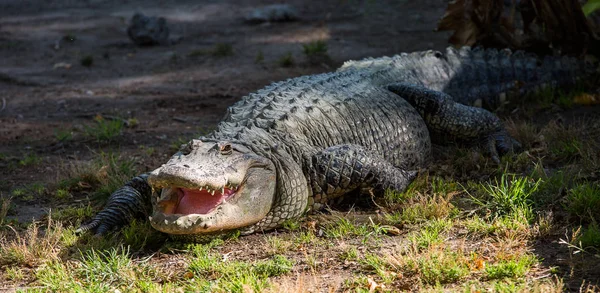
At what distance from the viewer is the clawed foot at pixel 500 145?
18.5 ft

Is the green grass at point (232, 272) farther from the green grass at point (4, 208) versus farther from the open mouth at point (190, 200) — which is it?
the green grass at point (4, 208)

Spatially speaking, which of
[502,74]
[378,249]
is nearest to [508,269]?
[378,249]

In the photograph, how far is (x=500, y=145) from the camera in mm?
5699

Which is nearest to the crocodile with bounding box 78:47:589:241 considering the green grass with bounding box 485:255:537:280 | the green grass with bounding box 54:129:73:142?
the green grass with bounding box 485:255:537:280

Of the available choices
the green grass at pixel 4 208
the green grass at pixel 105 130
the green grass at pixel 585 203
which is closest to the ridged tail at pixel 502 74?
the green grass at pixel 585 203

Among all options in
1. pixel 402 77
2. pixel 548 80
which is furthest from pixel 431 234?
pixel 548 80

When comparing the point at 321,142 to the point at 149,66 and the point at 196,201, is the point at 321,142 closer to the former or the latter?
the point at 196,201

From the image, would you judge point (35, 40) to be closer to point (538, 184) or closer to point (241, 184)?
point (241, 184)

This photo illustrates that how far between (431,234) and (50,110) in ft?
17.9

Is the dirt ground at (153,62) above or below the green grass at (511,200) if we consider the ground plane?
below

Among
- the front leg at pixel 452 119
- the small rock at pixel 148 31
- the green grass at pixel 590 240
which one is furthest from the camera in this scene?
the small rock at pixel 148 31

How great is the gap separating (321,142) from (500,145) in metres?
1.59

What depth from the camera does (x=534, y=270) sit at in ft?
11.7

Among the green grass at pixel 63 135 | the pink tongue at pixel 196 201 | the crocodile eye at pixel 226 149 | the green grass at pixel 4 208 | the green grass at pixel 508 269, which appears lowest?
the green grass at pixel 63 135
